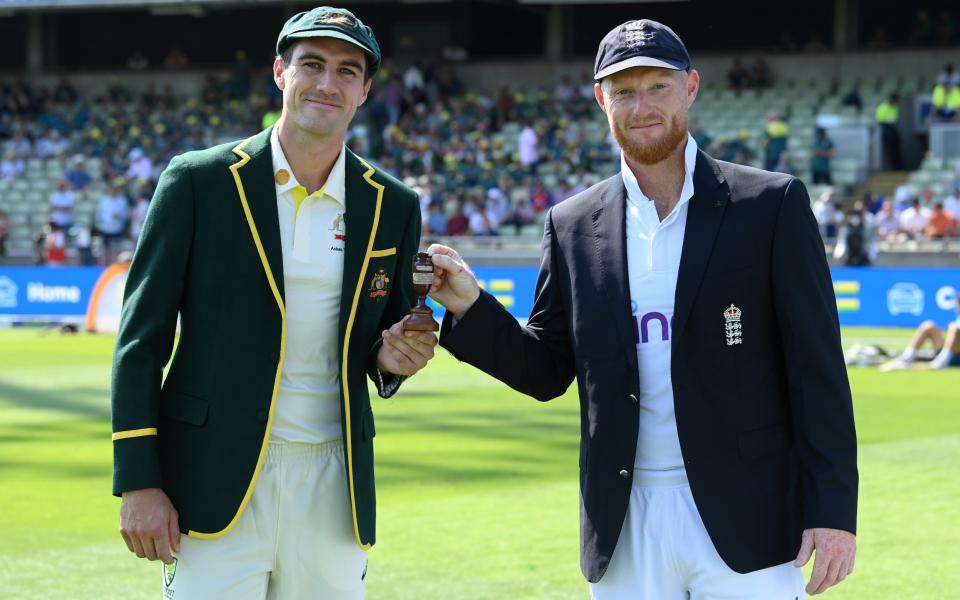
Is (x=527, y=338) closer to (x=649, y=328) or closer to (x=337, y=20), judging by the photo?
(x=649, y=328)

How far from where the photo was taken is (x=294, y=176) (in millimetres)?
4500

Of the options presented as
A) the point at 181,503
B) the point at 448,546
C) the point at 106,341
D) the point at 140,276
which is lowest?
the point at 106,341

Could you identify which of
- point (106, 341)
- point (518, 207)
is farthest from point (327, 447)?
point (518, 207)

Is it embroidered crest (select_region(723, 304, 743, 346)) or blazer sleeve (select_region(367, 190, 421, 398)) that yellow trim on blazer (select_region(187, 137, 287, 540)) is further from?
embroidered crest (select_region(723, 304, 743, 346))

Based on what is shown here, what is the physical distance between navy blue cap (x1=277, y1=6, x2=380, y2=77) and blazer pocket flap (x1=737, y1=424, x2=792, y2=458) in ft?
5.19

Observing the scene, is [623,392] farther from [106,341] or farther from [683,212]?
[106,341]

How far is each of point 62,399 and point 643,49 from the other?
12.8m

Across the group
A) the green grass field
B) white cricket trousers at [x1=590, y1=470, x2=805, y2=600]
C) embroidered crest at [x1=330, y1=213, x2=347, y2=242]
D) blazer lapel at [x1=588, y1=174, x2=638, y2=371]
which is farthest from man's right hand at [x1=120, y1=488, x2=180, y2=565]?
the green grass field

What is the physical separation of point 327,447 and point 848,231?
22.3 m

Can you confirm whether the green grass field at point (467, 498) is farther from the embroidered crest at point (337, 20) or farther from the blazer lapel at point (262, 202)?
the embroidered crest at point (337, 20)

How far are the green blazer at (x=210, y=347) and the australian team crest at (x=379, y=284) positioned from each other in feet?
0.21

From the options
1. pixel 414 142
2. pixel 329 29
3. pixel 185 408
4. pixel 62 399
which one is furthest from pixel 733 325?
pixel 414 142

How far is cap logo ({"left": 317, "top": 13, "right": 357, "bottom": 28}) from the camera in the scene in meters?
4.39

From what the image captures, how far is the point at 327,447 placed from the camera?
4.45m
